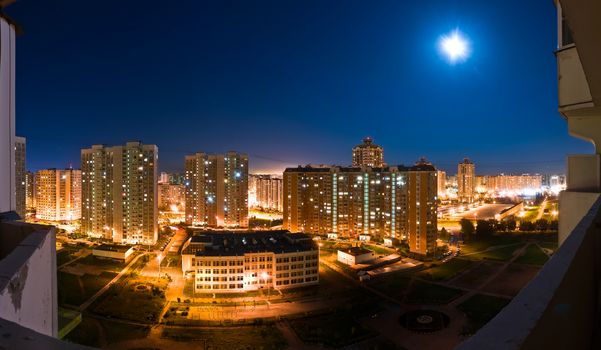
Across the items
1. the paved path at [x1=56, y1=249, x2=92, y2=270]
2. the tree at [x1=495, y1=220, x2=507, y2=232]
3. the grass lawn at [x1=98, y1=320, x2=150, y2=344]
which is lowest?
the grass lawn at [x1=98, y1=320, x2=150, y2=344]

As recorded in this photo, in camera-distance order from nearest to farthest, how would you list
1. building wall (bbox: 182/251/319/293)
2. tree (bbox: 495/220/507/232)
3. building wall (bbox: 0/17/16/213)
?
building wall (bbox: 0/17/16/213) < building wall (bbox: 182/251/319/293) < tree (bbox: 495/220/507/232)

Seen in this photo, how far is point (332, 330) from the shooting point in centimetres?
855

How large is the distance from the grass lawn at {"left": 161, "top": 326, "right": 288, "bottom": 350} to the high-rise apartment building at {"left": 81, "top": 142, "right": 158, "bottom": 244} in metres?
10.4

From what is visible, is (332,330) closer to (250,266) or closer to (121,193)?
(250,266)

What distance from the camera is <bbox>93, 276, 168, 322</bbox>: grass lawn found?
9.38 metres

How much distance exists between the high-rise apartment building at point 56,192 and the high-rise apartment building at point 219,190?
8147 mm

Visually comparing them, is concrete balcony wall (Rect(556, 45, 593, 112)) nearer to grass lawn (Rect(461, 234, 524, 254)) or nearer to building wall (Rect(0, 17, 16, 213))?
building wall (Rect(0, 17, 16, 213))

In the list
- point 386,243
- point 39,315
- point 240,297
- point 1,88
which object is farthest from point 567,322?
point 386,243

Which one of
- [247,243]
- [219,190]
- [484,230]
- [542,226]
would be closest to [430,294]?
[247,243]

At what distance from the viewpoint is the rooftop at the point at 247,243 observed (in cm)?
1198

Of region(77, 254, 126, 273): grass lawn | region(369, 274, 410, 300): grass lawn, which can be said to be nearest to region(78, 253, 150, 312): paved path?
region(77, 254, 126, 273): grass lawn

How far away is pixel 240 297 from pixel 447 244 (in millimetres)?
11178

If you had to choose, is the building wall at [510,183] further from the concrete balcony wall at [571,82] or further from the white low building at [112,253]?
the concrete balcony wall at [571,82]

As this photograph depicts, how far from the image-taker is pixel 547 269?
601 millimetres
